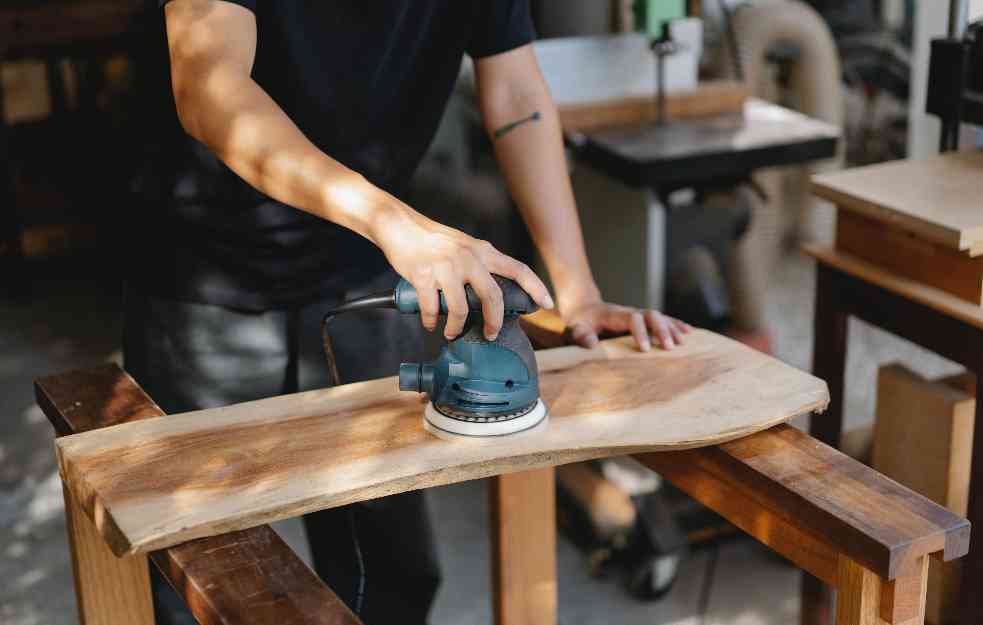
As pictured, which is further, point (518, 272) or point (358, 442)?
point (358, 442)

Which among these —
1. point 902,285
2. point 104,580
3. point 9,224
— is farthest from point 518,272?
point 9,224

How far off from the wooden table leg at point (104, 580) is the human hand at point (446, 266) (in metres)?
0.46

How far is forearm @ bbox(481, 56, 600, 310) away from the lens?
1782 mm

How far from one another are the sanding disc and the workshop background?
597 millimetres

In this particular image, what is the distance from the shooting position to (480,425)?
1.36 meters

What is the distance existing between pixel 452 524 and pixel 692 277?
2.92ft

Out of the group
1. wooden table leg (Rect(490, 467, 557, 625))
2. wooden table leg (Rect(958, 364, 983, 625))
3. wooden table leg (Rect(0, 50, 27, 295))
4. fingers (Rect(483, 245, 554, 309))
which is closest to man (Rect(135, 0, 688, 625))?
wooden table leg (Rect(490, 467, 557, 625))

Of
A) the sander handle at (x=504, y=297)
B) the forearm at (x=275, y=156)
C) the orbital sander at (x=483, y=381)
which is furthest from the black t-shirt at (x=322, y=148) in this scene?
the sander handle at (x=504, y=297)

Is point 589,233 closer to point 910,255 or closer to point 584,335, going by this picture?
point 910,255

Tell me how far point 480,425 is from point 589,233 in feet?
6.03

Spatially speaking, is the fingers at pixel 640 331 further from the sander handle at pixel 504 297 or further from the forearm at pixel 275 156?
the forearm at pixel 275 156

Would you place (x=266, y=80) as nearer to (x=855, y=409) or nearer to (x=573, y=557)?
(x=573, y=557)

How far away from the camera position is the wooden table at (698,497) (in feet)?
3.73

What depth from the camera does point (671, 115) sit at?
305 cm
